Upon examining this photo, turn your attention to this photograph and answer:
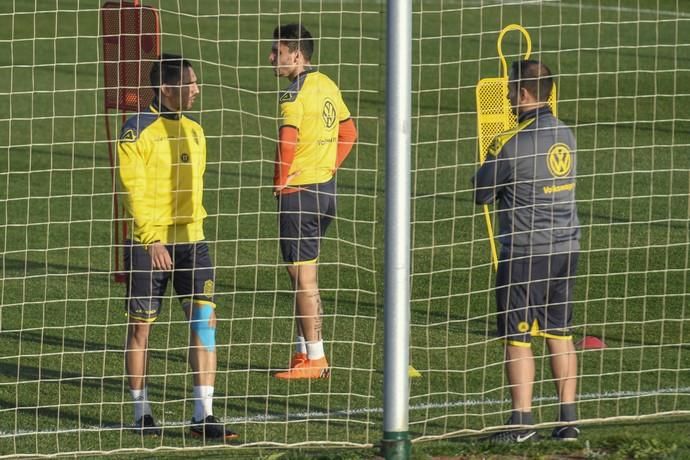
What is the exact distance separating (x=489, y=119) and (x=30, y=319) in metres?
3.68

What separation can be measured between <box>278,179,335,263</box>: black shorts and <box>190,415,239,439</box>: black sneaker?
1585 mm

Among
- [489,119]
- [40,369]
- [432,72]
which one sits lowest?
[40,369]

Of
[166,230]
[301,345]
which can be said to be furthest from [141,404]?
[301,345]

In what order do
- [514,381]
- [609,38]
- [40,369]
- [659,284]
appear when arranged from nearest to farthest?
[514,381] < [40,369] < [659,284] < [609,38]

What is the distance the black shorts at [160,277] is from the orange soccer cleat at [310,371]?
1.14 metres

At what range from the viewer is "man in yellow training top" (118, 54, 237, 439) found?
727cm

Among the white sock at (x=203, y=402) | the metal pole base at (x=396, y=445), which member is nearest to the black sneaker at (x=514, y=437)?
the metal pole base at (x=396, y=445)

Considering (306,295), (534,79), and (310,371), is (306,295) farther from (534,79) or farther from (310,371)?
(534,79)

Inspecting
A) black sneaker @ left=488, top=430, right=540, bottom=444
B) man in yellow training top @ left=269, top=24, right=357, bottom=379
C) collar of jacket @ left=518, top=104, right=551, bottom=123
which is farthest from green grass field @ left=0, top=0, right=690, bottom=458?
collar of jacket @ left=518, top=104, right=551, bottom=123

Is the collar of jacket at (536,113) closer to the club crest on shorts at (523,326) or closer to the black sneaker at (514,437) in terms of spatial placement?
the club crest on shorts at (523,326)

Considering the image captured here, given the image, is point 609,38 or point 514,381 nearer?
point 514,381

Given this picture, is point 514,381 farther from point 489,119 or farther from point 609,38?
point 609,38

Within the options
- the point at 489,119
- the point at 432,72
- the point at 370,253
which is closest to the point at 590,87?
the point at 432,72

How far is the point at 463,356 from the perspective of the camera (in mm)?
8836
